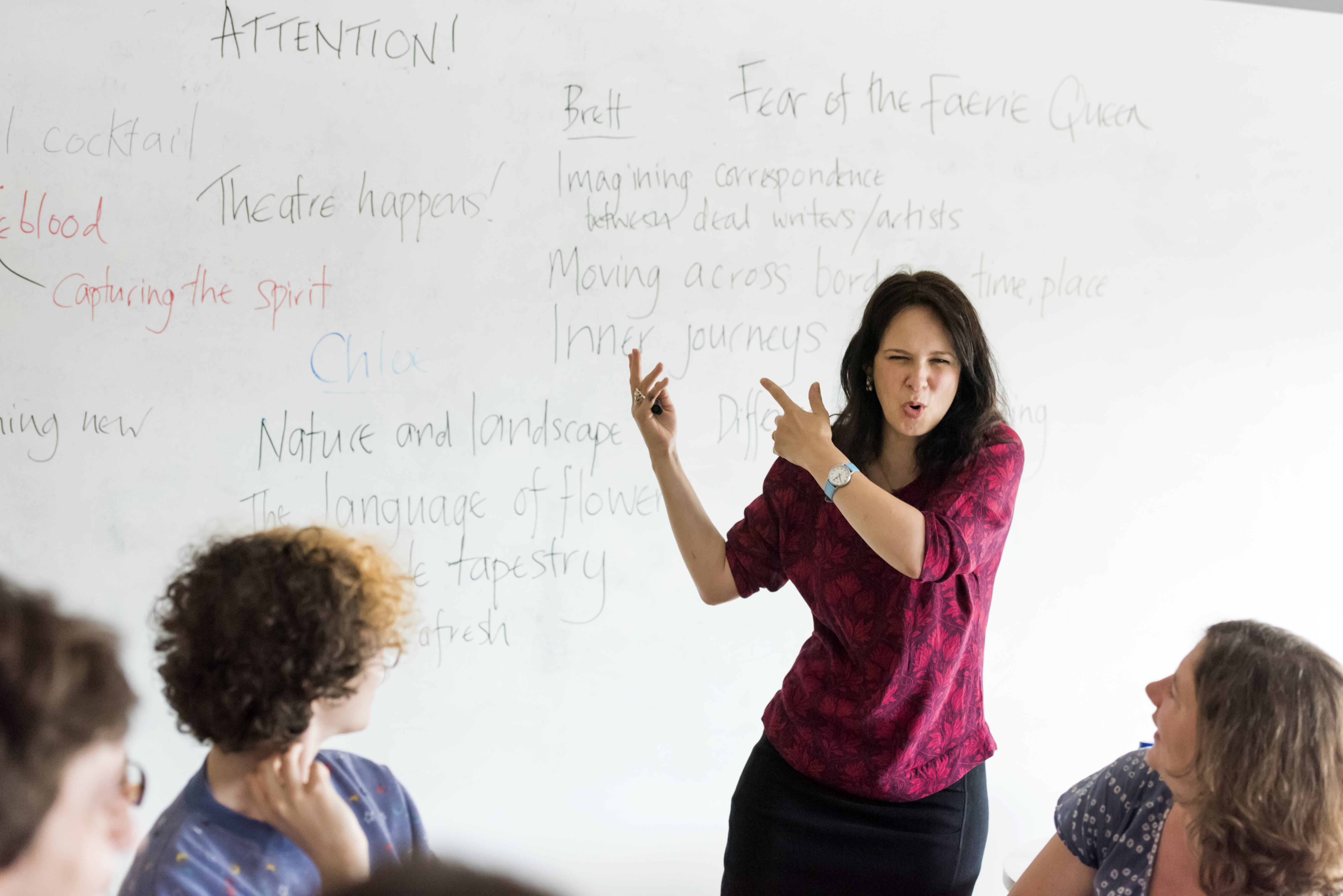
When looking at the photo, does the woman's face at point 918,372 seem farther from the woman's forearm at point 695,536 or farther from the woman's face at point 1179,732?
the woman's face at point 1179,732

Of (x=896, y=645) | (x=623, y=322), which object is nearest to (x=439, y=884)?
(x=896, y=645)

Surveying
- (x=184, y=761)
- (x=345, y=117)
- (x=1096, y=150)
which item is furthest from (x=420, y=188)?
(x=1096, y=150)

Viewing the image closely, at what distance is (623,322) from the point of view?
2.21 m

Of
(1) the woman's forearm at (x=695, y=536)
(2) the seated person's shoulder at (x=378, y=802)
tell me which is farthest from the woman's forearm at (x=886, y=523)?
(2) the seated person's shoulder at (x=378, y=802)

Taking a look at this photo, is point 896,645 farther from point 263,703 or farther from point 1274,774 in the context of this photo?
point 263,703

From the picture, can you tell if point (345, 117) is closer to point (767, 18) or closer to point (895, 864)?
point (767, 18)

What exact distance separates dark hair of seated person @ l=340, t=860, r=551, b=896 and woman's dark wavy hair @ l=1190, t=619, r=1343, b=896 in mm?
882

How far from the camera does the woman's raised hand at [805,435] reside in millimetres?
1390

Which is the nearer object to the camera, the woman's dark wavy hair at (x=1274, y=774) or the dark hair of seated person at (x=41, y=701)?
the dark hair of seated person at (x=41, y=701)

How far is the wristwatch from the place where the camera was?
4.43 feet

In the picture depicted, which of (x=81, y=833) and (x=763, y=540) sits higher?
(x=763, y=540)

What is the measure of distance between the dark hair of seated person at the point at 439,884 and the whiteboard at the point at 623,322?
67.0 inches

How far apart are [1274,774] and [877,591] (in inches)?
20.5

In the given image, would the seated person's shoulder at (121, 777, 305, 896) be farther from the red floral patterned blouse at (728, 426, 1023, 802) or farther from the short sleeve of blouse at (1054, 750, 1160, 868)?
the short sleeve of blouse at (1054, 750, 1160, 868)
